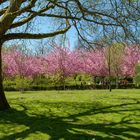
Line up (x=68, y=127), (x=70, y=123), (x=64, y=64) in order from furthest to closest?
(x=64, y=64), (x=70, y=123), (x=68, y=127)

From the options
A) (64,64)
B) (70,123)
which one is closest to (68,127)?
(70,123)

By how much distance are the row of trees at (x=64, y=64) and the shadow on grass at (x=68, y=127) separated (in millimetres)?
40328

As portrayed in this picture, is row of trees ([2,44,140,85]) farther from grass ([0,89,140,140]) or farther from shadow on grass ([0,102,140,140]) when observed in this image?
shadow on grass ([0,102,140,140])

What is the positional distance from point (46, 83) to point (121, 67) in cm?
1339

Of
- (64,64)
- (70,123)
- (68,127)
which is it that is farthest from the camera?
(64,64)

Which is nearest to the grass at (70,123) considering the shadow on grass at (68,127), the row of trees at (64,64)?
the shadow on grass at (68,127)

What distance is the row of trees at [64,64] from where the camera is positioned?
Answer: 198 ft

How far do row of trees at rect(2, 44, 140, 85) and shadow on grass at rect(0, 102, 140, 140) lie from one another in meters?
40.3

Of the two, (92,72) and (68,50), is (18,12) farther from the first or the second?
(92,72)

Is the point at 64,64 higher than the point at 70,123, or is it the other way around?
the point at 64,64

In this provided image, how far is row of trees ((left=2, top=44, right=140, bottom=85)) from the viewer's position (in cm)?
6050

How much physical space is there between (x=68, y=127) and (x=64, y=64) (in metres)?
51.0

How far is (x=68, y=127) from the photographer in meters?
13.8

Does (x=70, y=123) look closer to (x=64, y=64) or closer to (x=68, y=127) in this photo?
(x=68, y=127)
